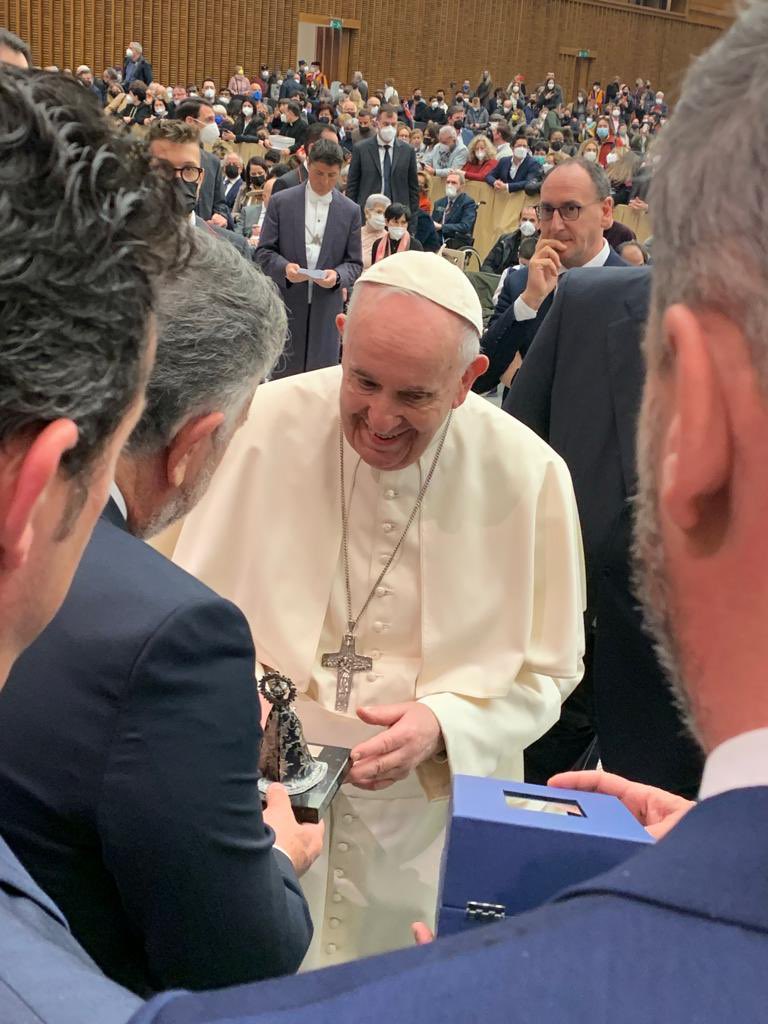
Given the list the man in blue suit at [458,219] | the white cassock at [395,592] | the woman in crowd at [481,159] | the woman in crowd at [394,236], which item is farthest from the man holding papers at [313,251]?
the woman in crowd at [481,159]

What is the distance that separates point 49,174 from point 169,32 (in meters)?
22.5

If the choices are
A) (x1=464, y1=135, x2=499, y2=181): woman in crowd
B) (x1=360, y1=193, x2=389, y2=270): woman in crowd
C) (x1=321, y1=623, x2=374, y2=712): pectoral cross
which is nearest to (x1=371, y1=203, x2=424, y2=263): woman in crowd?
(x1=360, y1=193, x2=389, y2=270): woman in crowd

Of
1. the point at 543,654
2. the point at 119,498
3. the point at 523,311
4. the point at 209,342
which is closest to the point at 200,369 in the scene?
the point at 209,342

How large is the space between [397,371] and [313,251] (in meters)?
4.88

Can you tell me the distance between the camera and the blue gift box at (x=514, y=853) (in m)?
1.15

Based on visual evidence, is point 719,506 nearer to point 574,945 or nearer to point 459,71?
point 574,945

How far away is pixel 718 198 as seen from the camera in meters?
0.58

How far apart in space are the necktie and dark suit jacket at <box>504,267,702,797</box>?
8010 mm

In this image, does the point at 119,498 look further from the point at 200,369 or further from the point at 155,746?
the point at 155,746

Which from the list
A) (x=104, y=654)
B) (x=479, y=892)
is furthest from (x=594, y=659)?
(x=104, y=654)

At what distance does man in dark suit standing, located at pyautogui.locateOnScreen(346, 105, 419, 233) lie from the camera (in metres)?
10.2

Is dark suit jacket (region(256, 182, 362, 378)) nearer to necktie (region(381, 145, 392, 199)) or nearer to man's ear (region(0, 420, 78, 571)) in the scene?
necktie (region(381, 145, 392, 199))

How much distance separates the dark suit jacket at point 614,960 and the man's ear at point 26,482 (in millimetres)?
327

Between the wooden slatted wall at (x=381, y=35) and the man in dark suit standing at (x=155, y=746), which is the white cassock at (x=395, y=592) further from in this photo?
the wooden slatted wall at (x=381, y=35)
